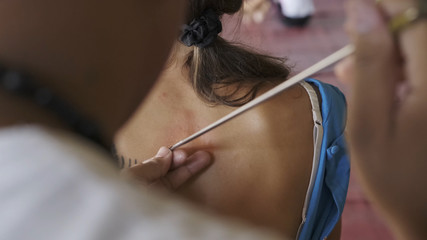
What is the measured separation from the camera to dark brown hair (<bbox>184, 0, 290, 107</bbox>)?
2.40 ft

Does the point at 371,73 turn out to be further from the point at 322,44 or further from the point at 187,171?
the point at 322,44

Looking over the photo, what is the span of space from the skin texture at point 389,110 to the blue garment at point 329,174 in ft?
1.29

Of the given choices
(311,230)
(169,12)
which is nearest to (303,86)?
(311,230)

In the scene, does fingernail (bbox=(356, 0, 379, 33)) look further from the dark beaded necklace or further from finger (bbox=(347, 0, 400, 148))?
the dark beaded necklace

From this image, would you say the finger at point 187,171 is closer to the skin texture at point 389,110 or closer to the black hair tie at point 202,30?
the black hair tie at point 202,30

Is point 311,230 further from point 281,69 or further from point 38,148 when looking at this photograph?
point 38,148

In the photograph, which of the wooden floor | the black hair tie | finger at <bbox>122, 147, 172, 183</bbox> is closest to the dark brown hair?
the black hair tie

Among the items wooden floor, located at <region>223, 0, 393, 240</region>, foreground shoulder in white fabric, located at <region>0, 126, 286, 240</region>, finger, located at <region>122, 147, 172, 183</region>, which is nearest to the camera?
foreground shoulder in white fabric, located at <region>0, 126, 286, 240</region>

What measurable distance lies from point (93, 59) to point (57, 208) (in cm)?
10

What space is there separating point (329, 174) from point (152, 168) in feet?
0.90

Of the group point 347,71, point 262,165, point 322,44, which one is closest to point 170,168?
point 262,165

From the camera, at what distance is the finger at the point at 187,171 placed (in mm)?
688

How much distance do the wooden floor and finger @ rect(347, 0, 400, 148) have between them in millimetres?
1225

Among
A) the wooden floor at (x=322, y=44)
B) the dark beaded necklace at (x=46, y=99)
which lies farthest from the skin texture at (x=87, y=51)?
the wooden floor at (x=322, y=44)
